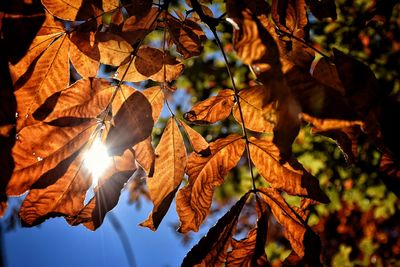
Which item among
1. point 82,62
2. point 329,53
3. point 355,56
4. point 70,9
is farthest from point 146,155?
point 355,56

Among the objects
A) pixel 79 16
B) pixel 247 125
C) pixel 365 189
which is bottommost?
pixel 365 189

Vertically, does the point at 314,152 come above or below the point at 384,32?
below

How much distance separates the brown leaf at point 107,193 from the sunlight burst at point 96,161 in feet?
0.06

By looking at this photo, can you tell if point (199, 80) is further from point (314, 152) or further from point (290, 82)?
point (290, 82)

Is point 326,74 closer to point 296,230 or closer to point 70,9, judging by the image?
point 296,230

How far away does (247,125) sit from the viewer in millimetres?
923

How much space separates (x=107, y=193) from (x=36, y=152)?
20 cm

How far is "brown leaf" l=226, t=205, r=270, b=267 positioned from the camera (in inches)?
34.6

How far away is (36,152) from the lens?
75 cm

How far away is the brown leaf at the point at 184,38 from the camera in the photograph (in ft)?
3.18

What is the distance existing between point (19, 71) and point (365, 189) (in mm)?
2929

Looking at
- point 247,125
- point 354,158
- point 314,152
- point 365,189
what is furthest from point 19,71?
point 365,189

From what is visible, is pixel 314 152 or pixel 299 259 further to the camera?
pixel 314 152

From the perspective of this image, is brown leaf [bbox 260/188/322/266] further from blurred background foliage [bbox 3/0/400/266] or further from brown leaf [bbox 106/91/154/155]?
blurred background foliage [bbox 3/0/400/266]
